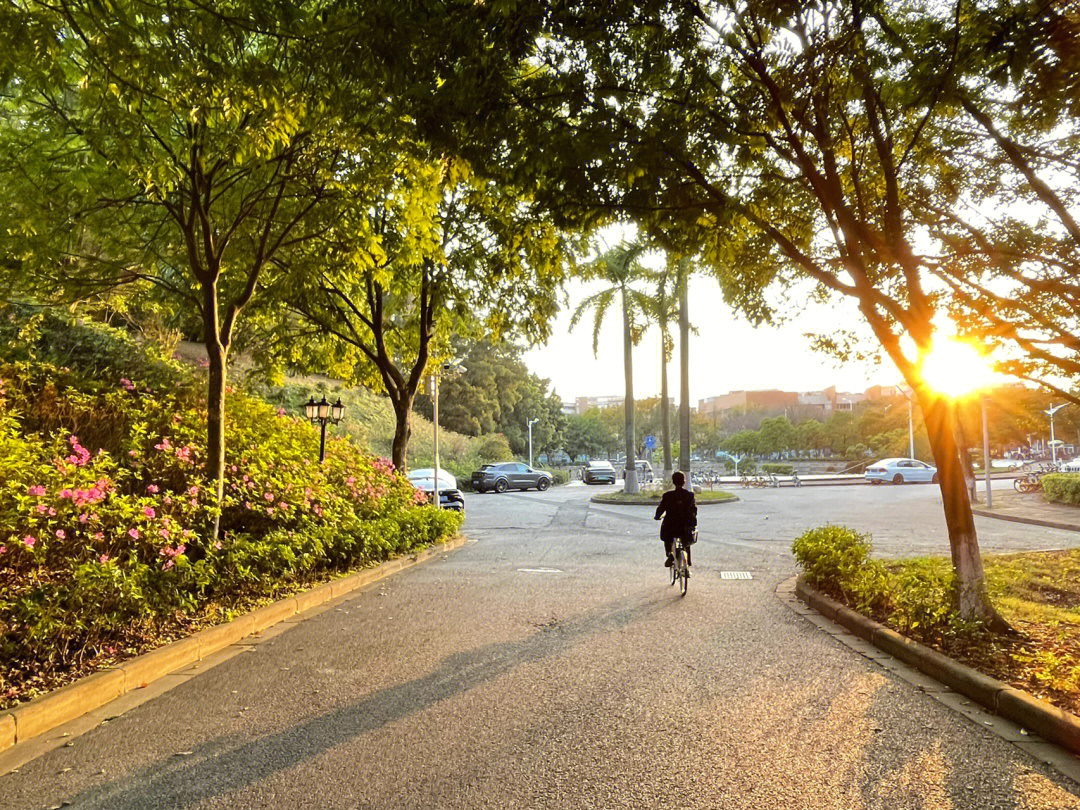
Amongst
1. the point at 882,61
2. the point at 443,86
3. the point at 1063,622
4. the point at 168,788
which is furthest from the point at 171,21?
the point at 1063,622

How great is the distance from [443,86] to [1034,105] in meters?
4.36

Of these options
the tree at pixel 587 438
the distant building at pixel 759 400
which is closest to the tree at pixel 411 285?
the tree at pixel 587 438

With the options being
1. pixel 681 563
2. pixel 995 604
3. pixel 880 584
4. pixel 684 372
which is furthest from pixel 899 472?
pixel 880 584

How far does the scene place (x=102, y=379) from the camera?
10953 millimetres

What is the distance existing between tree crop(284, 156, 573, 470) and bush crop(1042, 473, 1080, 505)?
709 inches

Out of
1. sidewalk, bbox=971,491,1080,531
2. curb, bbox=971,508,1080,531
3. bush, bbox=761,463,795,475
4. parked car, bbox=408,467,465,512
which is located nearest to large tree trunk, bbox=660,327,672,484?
parked car, bbox=408,467,465,512

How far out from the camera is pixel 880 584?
7.37 m

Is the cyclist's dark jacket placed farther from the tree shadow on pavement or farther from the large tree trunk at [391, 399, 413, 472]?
the large tree trunk at [391, 399, 413, 472]

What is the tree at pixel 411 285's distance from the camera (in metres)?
10.8

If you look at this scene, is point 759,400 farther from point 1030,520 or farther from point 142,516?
point 142,516

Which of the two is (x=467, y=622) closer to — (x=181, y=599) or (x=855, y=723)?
(x=181, y=599)

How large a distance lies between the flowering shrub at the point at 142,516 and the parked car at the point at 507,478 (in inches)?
1031

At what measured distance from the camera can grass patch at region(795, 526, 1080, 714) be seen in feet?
16.4

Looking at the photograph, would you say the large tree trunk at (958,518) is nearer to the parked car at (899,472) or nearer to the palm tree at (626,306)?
the palm tree at (626,306)
